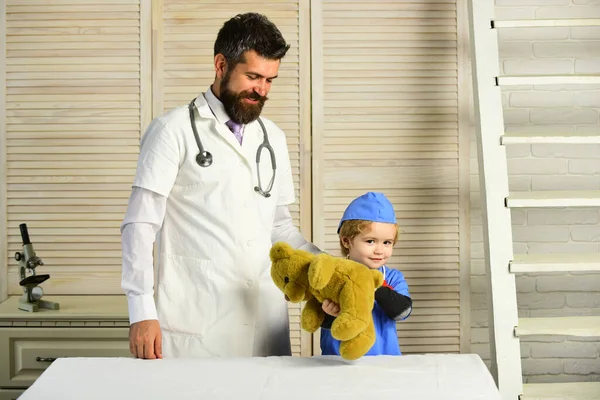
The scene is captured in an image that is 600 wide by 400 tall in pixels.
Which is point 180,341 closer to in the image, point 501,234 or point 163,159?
point 163,159

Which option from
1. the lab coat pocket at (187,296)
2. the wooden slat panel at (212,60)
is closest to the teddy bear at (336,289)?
the lab coat pocket at (187,296)

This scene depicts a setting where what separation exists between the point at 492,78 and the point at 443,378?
1.19 m

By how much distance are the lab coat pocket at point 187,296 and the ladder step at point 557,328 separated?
0.93 metres

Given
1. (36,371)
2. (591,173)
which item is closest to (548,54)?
(591,173)

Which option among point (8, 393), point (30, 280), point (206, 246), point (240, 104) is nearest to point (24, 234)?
point (30, 280)

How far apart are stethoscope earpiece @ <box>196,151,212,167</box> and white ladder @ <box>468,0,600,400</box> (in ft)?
2.97

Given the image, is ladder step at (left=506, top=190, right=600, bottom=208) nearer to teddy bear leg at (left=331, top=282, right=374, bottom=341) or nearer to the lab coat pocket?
teddy bear leg at (left=331, top=282, right=374, bottom=341)

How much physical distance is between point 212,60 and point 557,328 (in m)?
1.54

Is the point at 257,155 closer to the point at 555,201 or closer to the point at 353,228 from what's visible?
the point at 353,228

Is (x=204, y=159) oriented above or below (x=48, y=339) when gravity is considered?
above

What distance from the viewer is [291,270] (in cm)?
186

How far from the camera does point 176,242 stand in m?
2.08

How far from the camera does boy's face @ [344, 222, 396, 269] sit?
2061mm

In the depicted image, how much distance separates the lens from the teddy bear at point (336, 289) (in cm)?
173
